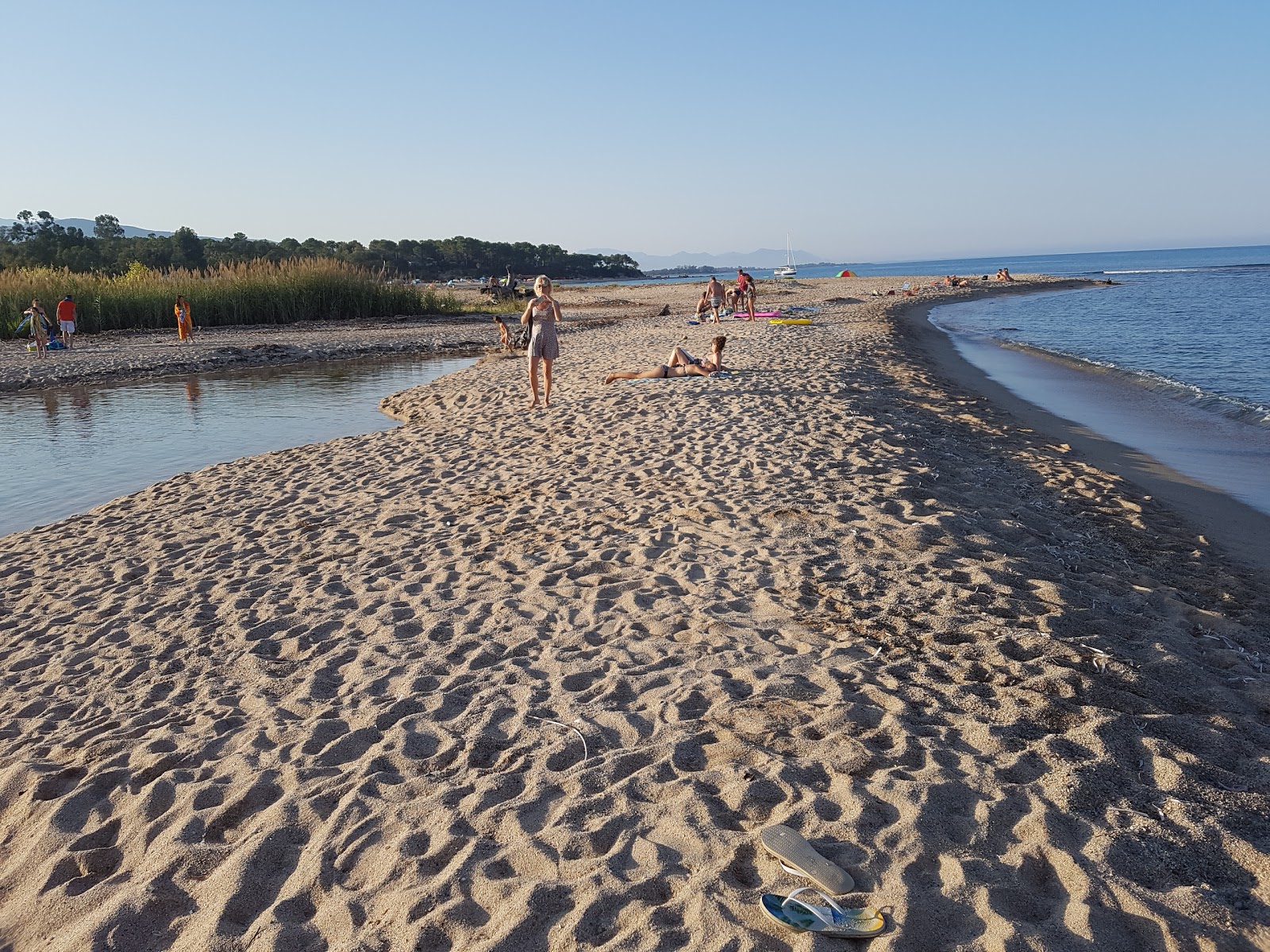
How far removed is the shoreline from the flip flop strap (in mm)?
5293

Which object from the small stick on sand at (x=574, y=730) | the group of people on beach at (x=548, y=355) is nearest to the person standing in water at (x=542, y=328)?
the group of people on beach at (x=548, y=355)

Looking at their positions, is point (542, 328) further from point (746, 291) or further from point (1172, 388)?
point (746, 291)

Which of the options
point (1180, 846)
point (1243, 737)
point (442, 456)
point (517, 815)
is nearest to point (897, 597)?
point (1243, 737)

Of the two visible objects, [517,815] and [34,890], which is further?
[517,815]

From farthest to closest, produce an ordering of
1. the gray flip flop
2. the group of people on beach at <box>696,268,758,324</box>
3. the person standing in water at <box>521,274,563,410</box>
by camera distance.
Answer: the group of people on beach at <box>696,268,758,324</box> < the person standing in water at <box>521,274,563,410</box> < the gray flip flop

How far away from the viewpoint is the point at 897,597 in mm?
4859

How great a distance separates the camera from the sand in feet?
8.78

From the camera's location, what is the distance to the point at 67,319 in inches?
833

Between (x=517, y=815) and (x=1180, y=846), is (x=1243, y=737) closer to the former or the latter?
(x=1180, y=846)

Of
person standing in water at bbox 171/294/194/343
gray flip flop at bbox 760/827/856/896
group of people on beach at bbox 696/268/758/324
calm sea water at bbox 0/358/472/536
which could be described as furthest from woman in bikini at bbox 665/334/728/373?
person standing in water at bbox 171/294/194/343

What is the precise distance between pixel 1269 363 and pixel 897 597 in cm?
1897

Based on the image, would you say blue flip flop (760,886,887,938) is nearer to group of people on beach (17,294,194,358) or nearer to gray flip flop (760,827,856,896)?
gray flip flop (760,827,856,896)

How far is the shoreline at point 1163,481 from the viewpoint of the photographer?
689 cm

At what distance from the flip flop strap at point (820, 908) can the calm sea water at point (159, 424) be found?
307 inches
